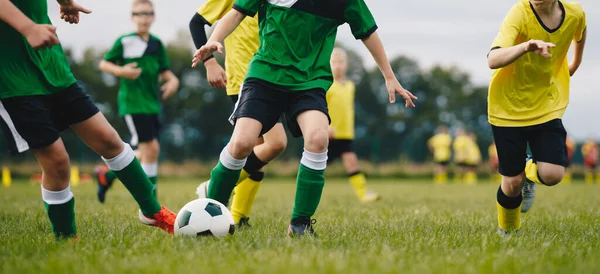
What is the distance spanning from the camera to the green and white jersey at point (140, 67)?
25.5ft

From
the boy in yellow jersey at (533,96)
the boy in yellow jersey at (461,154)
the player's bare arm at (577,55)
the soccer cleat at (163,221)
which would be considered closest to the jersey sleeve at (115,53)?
the soccer cleat at (163,221)

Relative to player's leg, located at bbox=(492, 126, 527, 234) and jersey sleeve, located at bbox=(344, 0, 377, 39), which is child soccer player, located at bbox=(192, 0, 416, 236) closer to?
jersey sleeve, located at bbox=(344, 0, 377, 39)

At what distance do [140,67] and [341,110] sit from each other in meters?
3.59

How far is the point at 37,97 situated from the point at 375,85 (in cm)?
5811

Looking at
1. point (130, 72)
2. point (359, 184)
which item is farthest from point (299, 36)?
point (359, 184)

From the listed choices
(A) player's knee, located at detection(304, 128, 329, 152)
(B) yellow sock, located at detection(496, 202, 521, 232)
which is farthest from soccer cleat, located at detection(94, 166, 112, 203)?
(B) yellow sock, located at detection(496, 202, 521, 232)

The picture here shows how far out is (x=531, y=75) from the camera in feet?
14.7

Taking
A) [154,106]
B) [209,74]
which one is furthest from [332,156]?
[209,74]

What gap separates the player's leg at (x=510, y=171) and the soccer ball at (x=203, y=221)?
6.92 ft

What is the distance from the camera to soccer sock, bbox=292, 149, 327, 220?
3.97 meters

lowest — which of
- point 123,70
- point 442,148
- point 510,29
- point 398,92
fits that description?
point 442,148

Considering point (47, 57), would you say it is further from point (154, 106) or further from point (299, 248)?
point (154, 106)

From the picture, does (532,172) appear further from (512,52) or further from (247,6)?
(247,6)

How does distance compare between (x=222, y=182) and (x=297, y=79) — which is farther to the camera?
(x=222, y=182)
